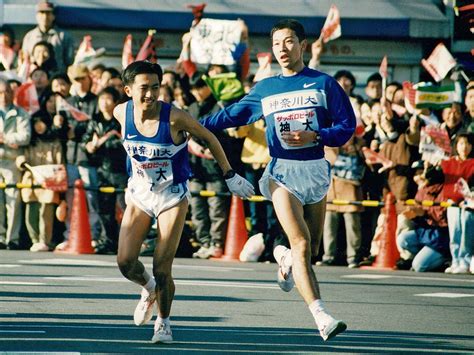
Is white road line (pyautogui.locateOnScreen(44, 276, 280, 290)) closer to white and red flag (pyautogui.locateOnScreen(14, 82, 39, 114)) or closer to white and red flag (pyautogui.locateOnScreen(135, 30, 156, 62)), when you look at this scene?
white and red flag (pyautogui.locateOnScreen(14, 82, 39, 114))

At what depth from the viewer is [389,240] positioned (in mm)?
18703

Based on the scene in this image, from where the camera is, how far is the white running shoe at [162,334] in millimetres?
10656

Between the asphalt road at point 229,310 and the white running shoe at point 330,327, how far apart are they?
0.17 meters

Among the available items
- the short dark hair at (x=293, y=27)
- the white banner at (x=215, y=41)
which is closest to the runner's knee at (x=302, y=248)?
the short dark hair at (x=293, y=27)

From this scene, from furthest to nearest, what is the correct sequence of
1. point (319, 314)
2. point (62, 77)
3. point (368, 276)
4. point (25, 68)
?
point (25, 68)
point (62, 77)
point (368, 276)
point (319, 314)

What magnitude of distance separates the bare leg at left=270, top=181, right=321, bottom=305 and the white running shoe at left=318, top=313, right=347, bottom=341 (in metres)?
0.35

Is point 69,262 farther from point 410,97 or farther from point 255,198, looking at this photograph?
point 410,97

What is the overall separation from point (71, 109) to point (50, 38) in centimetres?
330

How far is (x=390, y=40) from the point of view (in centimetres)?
2825

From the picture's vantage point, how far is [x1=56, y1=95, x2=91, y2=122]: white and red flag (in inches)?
787

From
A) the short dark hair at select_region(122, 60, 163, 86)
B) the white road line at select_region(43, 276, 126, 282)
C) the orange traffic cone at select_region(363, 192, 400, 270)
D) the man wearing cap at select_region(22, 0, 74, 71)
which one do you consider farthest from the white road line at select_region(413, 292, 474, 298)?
the man wearing cap at select_region(22, 0, 74, 71)

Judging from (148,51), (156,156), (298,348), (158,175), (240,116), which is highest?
(148,51)

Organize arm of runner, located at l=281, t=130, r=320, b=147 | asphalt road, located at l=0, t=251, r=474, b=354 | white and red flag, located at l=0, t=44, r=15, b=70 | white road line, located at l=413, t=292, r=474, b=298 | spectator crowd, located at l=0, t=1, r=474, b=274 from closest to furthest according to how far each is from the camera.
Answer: asphalt road, located at l=0, t=251, r=474, b=354 < arm of runner, located at l=281, t=130, r=320, b=147 < white road line, located at l=413, t=292, r=474, b=298 < spectator crowd, located at l=0, t=1, r=474, b=274 < white and red flag, located at l=0, t=44, r=15, b=70

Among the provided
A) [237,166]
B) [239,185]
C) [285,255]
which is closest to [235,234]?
[237,166]
